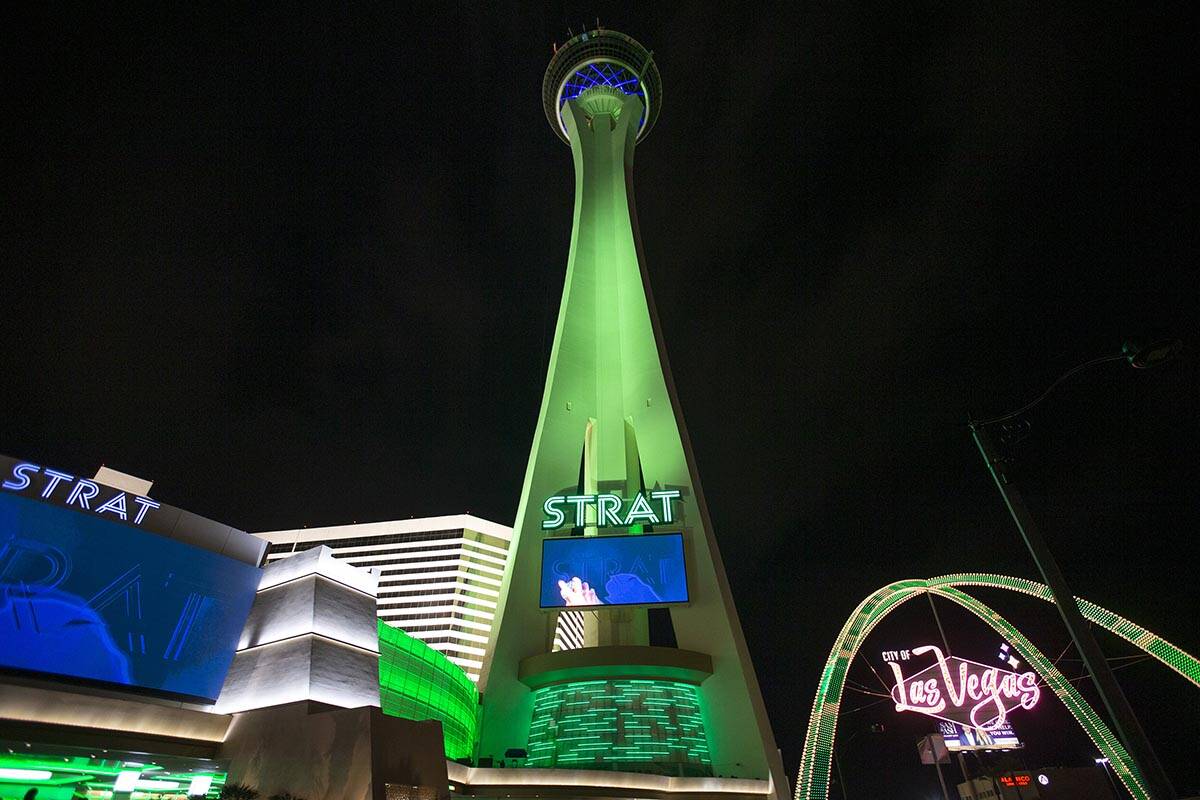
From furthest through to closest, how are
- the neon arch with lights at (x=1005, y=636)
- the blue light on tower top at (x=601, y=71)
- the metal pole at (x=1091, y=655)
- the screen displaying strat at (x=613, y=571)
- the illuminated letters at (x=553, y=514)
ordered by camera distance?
the blue light on tower top at (x=601, y=71) < the illuminated letters at (x=553, y=514) < the screen displaying strat at (x=613, y=571) < the neon arch with lights at (x=1005, y=636) < the metal pole at (x=1091, y=655)

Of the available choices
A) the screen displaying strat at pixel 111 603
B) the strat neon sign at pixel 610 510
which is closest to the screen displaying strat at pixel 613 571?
the strat neon sign at pixel 610 510

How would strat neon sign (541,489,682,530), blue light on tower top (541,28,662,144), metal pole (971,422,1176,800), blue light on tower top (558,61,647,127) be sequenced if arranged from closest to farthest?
metal pole (971,422,1176,800) < strat neon sign (541,489,682,530) < blue light on tower top (541,28,662,144) < blue light on tower top (558,61,647,127)

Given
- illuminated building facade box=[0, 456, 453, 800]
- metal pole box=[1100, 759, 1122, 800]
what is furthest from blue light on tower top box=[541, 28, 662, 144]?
metal pole box=[1100, 759, 1122, 800]

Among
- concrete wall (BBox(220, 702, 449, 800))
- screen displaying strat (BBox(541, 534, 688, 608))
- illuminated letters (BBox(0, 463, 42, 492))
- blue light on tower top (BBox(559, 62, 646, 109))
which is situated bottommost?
concrete wall (BBox(220, 702, 449, 800))

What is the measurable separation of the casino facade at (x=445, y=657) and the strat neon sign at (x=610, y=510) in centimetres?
8

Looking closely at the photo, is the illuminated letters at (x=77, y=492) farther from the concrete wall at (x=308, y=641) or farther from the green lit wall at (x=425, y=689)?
the green lit wall at (x=425, y=689)

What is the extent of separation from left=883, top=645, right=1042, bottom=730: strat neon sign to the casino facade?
5.49m

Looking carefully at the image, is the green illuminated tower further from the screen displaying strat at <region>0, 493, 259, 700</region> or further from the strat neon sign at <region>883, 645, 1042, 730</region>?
the screen displaying strat at <region>0, 493, 259, 700</region>

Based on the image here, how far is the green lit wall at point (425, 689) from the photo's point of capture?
16578 mm

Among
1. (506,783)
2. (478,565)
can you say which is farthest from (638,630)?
(478,565)

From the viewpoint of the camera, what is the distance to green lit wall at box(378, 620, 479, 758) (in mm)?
16578

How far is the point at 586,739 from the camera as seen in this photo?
675 inches

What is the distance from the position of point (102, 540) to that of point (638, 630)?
16237 mm

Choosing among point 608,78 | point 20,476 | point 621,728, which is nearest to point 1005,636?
point 621,728
